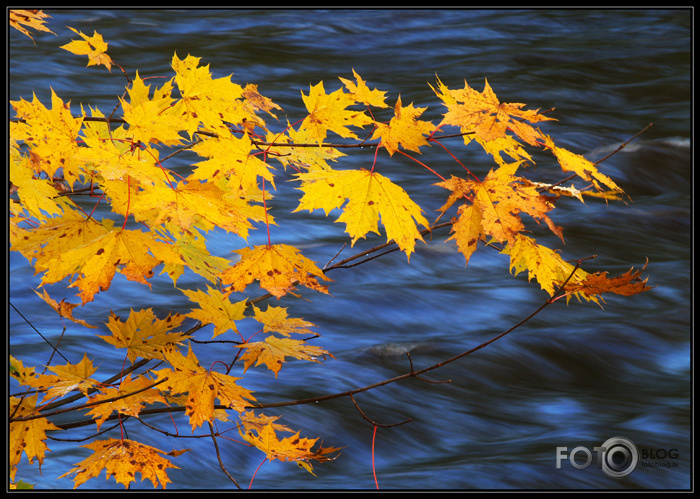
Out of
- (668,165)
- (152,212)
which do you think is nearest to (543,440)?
(152,212)

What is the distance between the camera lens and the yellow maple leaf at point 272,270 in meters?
1.63

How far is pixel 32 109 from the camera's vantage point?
1.74 m

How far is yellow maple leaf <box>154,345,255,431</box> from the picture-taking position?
1780 mm

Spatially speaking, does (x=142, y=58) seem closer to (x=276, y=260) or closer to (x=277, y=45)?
(x=277, y=45)

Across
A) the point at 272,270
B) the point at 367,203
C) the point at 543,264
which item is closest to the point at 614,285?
the point at 543,264

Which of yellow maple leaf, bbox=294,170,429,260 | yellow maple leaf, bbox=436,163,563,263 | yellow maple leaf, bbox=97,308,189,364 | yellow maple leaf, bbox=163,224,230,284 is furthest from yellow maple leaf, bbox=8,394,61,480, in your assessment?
yellow maple leaf, bbox=436,163,563,263

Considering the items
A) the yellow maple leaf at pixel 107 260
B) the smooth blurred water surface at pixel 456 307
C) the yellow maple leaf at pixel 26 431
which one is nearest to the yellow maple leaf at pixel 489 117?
the yellow maple leaf at pixel 107 260

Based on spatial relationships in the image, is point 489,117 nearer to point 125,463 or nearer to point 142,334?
point 142,334

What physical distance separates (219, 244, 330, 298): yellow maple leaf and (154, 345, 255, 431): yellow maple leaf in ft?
0.96

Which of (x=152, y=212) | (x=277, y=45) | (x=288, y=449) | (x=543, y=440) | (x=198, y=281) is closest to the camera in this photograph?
(x=152, y=212)

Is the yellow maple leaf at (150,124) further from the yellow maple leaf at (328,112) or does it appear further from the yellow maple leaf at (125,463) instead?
the yellow maple leaf at (125,463)

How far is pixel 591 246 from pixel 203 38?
699 cm

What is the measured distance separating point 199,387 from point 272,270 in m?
0.41

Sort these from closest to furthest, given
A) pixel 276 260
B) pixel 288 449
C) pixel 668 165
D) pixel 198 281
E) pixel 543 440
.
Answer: pixel 276 260 < pixel 288 449 < pixel 543 440 < pixel 198 281 < pixel 668 165
